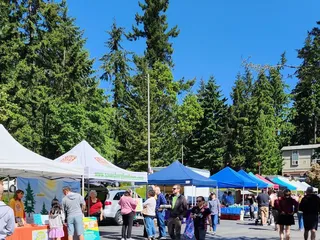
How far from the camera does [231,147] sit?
56562 millimetres

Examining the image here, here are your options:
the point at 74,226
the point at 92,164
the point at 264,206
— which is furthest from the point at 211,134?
the point at 74,226

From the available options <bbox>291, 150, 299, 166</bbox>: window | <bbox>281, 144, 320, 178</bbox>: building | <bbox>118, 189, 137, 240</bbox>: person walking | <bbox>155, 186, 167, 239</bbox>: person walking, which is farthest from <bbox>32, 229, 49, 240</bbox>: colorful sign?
<bbox>291, 150, 299, 166</bbox>: window

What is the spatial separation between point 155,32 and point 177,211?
1652 inches

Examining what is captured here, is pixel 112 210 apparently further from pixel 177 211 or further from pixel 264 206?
pixel 264 206

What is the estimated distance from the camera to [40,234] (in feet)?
→ 34.2

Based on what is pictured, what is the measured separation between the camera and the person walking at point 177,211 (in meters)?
13.4

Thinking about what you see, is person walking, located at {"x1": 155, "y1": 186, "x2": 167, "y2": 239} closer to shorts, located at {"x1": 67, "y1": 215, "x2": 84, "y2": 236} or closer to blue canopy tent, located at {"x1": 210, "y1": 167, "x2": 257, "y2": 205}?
shorts, located at {"x1": 67, "y1": 215, "x2": 84, "y2": 236}

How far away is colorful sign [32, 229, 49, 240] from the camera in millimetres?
10266

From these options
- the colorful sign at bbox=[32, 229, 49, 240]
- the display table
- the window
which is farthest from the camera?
the window

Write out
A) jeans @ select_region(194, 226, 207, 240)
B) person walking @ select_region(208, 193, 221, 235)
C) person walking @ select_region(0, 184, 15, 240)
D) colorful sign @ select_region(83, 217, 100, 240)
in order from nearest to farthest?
person walking @ select_region(0, 184, 15, 240) → colorful sign @ select_region(83, 217, 100, 240) → jeans @ select_region(194, 226, 207, 240) → person walking @ select_region(208, 193, 221, 235)

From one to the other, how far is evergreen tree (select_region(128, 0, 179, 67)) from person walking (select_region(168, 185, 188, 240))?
40.2 metres

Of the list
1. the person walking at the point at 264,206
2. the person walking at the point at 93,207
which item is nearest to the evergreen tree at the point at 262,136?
the person walking at the point at 264,206

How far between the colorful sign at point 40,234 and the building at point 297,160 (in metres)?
55.4

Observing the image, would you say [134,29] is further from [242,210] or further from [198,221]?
[198,221]
